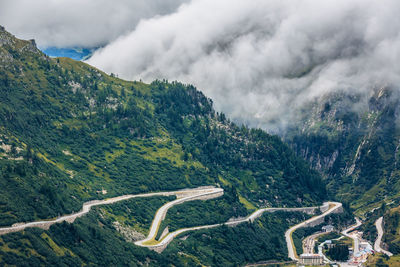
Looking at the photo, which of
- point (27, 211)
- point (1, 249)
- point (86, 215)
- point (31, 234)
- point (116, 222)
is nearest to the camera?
point (1, 249)

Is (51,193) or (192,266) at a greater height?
(51,193)

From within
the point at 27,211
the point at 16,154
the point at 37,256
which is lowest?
the point at 37,256

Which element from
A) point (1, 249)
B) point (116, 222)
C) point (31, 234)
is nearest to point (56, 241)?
point (31, 234)

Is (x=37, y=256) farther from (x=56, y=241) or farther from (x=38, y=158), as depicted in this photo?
(x=38, y=158)

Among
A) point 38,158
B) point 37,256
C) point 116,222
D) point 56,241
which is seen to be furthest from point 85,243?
point 38,158

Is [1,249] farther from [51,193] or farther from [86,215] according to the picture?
[86,215]

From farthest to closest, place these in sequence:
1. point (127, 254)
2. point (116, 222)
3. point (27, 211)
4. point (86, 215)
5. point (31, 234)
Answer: point (116, 222)
point (86, 215)
point (127, 254)
point (27, 211)
point (31, 234)

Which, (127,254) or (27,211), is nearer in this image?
(27,211)

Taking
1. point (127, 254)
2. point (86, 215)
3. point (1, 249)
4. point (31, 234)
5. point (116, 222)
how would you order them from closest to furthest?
1. point (1, 249)
2. point (31, 234)
3. point (127, 254)
4. point (86, 215)
5. point (116, 222)

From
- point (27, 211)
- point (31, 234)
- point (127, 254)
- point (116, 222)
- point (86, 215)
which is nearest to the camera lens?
point (31, 234)
